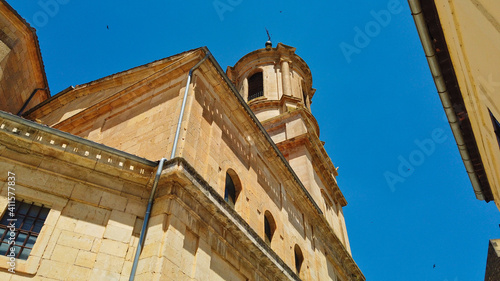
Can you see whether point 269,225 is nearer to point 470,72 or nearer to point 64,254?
point 64,254

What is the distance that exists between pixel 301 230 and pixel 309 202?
147 centimetres

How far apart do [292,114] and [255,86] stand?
7.04m

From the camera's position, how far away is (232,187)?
10.3 meters

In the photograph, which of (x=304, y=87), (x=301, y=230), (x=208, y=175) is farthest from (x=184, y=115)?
(x=304, y=87)

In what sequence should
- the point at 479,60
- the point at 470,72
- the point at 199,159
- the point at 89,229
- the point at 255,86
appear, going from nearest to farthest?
the point at 479,60
the point at 470,72
the point at 89,229
the point at 199,159
the point at 255,86

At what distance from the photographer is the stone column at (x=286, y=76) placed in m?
25.0

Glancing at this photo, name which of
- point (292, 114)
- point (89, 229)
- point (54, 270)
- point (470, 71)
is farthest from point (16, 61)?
point (470, 71)

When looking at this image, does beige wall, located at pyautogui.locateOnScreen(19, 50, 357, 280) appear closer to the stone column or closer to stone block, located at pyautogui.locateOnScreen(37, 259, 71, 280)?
stone block, located at pyautogui.locateOnScreen(37, 259, 71, 280)

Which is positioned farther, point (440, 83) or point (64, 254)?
point (440, 83)

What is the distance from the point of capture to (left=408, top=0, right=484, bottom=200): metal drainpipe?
720 centimetres

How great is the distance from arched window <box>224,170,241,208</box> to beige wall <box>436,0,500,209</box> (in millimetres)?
5761

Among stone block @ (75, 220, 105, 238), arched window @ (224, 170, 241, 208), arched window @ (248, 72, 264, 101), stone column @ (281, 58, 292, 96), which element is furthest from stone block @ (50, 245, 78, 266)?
arched window @ (248, 72, 264, 101)

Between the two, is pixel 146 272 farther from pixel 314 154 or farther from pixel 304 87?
pixel 304 87

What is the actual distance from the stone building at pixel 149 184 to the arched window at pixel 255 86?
13125 mm
